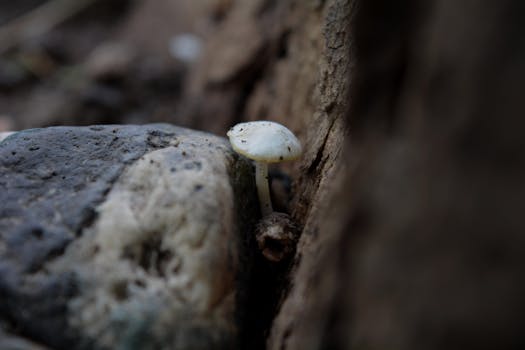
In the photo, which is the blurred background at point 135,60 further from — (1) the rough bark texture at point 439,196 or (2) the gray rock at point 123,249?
(1) the rough bark texture at point 439,196

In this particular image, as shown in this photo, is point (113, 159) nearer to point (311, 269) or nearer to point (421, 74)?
point (311, 269)

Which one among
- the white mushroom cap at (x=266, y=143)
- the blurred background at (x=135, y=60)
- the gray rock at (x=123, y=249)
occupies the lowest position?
the gray rock at (x=123, y=249)

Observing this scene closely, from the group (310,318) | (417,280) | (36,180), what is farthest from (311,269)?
(36,180)

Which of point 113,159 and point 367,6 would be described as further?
point 113,159

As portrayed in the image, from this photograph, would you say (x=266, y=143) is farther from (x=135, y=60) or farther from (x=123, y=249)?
(x=135, y=60)

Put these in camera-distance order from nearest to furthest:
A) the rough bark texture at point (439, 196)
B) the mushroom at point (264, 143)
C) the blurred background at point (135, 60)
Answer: the rough bark texture at point (439, 196) < the mushroom at point (264, 143) < the blurred background at point (135, 60)

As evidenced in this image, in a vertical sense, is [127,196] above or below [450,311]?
above

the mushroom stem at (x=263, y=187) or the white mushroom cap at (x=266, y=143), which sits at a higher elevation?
the white mushroom cap at (x=266, y=143)

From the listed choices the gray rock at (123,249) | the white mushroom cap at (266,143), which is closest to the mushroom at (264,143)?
the white mushroom cap at (266,143)
